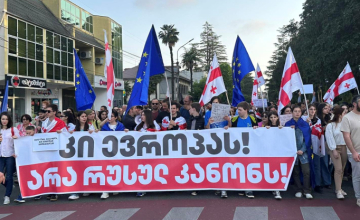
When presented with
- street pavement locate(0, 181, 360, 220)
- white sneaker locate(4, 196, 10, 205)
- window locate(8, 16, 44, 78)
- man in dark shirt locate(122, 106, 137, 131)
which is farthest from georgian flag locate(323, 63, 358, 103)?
window locate(8, 16, 44, 78)

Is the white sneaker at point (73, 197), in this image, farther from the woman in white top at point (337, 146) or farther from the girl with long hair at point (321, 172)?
the woman in white top at point (337, 146)

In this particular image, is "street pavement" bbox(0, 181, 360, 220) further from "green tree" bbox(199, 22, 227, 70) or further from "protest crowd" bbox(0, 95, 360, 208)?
"green tree" bbox(199, 22, 227, 70)

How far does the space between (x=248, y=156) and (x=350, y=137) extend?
1.84m

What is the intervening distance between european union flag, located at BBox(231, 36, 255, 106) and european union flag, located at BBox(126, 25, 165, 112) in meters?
2.22

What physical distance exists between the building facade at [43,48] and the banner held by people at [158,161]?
1901 centimetres

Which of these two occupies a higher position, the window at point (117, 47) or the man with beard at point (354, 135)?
the window at point (117, 47)

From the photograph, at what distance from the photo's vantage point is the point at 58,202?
678cm

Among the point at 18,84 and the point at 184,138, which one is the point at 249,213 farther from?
the point at 18,84

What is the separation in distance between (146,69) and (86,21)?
33.7 m

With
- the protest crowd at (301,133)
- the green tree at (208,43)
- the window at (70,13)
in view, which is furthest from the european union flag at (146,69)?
the green tree at (208,43)

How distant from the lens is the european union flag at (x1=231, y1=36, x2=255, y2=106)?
8.97m

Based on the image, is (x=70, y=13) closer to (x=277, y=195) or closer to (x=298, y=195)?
(x=277, y=195)

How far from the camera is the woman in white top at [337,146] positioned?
6.38m

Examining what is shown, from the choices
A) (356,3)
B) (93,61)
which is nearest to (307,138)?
(356,3)
